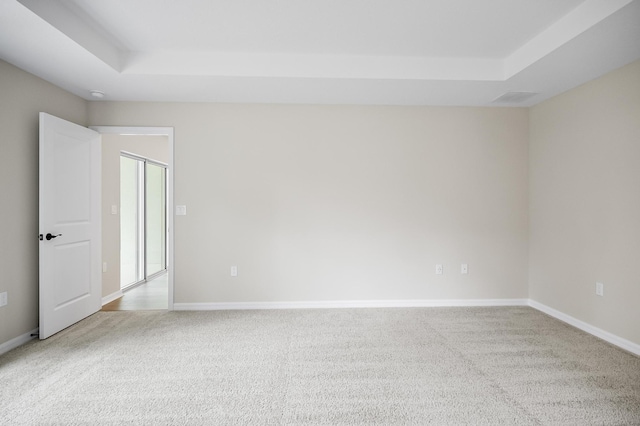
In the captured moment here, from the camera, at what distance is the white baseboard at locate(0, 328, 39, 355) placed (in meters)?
2.75

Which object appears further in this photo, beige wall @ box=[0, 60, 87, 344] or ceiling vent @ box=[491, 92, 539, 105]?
ceiling vent @ box=[491, 92, 539, 105]

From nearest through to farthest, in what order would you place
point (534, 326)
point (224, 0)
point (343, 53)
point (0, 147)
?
point (224, 0) → point (0, 147) → point (343, 53) → point (534, 326)

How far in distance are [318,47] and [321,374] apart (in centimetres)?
272

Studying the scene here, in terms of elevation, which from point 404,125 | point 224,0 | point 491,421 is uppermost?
point 224,0

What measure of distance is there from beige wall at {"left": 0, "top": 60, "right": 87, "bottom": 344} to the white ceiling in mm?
199

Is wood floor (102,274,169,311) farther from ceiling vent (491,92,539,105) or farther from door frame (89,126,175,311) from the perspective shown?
ceiling vent (491,92,539,105)

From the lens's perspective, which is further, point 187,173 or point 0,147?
point 187,173

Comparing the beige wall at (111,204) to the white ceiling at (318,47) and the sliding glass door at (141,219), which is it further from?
the white ceiling at (318,47)

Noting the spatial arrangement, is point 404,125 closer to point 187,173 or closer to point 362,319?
point 362,319

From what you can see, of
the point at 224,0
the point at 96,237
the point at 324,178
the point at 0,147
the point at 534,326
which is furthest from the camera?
the point at 324,178

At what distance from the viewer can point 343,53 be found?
3.14 meters

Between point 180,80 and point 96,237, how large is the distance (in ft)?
6.54

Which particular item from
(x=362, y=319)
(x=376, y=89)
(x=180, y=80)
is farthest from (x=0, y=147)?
(x=362, y=319)

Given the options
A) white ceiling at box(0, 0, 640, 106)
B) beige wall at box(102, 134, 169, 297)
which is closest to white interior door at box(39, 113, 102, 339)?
beige wall at box(102, 134, 169, 297)
